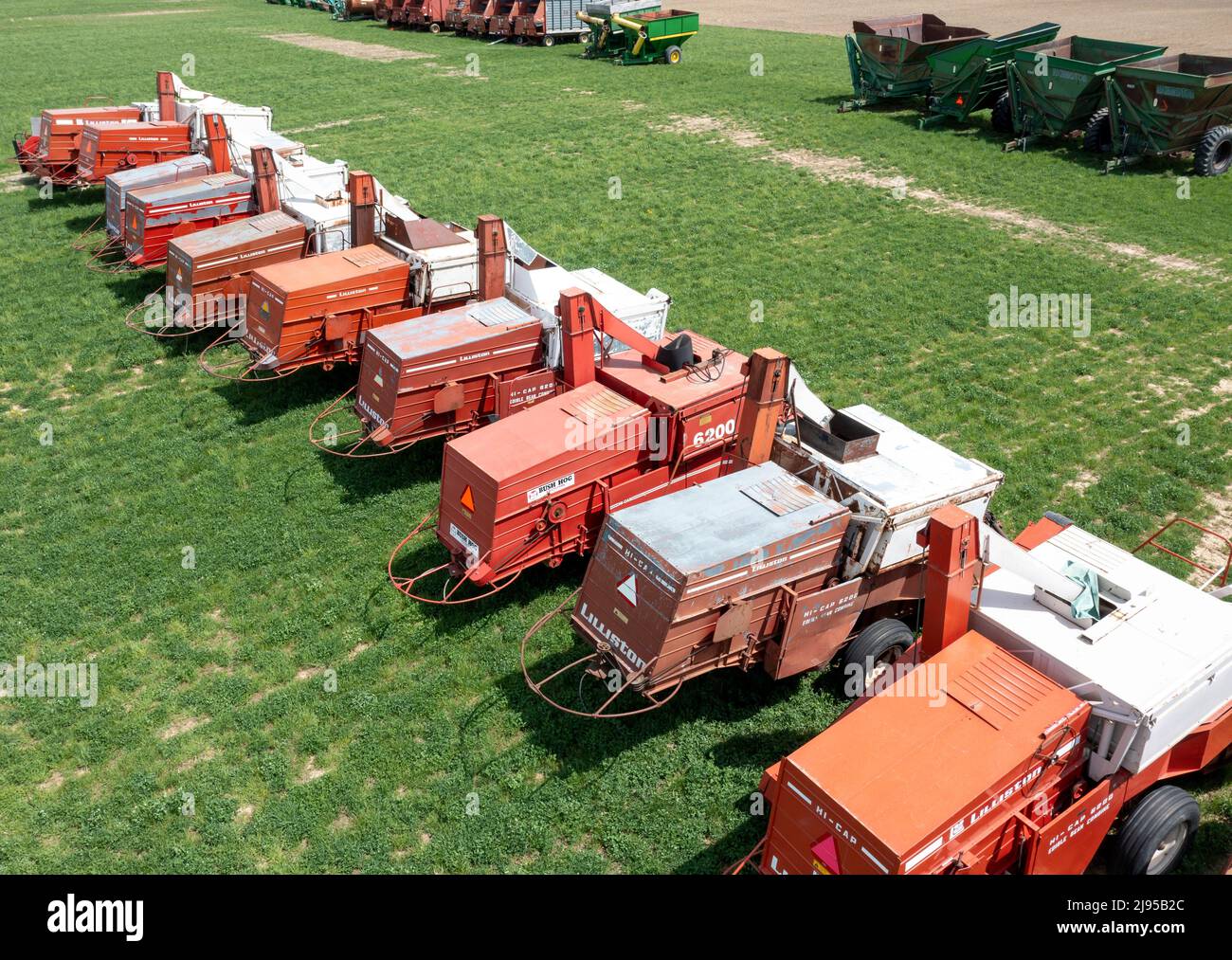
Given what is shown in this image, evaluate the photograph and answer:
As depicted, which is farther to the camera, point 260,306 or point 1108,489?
point 260,306

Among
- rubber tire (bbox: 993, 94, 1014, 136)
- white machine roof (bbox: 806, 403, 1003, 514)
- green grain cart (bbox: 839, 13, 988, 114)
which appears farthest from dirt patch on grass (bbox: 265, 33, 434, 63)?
white machine roof (bbox: 806, 403, 1003, 514)

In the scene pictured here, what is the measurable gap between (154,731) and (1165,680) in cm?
942

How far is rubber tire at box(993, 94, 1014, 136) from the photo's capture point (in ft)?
90.1

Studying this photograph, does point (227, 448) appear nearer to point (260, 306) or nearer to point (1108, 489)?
point (260, 306)

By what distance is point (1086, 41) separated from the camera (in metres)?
26.9

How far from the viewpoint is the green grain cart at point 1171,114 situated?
73.9 feet

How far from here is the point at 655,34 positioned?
38.0 m

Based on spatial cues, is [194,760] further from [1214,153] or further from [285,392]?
[1214,153]

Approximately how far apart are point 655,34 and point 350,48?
49.2ft

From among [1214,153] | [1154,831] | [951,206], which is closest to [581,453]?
[1154,831]

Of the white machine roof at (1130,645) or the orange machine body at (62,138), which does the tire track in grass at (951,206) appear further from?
the orange machine body at (62,138)

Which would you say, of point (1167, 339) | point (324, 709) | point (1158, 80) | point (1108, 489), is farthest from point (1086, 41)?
point (324, 709)

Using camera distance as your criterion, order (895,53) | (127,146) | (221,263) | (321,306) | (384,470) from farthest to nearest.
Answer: (895,53) < (127,146) < (221,263) < (321,306) < (384,470)

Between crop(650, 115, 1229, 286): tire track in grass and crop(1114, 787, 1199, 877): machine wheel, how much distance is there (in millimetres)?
14353
